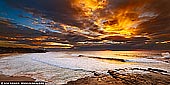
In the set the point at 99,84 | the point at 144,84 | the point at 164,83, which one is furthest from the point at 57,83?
the point at 164,83

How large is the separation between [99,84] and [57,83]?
6.38ft

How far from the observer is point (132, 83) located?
7.62m

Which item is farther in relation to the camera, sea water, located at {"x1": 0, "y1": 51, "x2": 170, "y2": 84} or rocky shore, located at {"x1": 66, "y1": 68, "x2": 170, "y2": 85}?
sea water, located at {"x1": 0, "y1": 51, "x2": 170, "y2": 84}

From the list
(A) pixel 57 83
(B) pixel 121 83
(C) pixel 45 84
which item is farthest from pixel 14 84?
(B) pixel 121 83

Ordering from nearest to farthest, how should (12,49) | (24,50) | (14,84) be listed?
1. (14,84)
2. (12,49)
3. (24,50)

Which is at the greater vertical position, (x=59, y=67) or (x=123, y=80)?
(x=59, y=67)

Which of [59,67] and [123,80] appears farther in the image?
[59,67]

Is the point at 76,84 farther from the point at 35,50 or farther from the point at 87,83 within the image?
the point at 35,50

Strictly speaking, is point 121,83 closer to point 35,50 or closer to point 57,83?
point 57,83

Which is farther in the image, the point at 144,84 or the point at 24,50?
the point at 24,50

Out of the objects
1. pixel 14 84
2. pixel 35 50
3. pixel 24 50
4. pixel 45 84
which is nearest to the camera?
pixel 14 84

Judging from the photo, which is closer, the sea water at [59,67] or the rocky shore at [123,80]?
the rocky shore at [123,80]

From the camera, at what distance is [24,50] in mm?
61094

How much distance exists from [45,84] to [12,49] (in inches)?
2079
